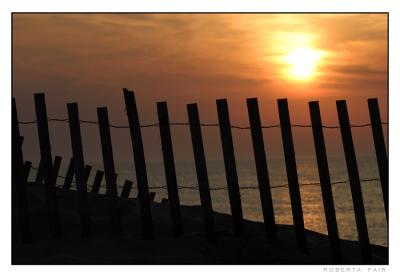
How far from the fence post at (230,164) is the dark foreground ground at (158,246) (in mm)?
217

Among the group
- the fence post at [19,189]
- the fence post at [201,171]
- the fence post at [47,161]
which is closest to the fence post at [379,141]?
the fence post at [201,171]

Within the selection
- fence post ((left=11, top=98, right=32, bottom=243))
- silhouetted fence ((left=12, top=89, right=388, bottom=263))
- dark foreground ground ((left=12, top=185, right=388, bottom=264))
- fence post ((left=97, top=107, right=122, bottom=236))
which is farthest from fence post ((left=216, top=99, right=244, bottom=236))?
fence post ((left=11, top=98, right=32, bottom=243))

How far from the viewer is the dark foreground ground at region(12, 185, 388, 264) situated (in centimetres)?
843

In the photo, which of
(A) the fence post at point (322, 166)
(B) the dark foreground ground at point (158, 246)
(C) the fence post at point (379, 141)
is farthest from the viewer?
(C) the fence post at point (379, 141)

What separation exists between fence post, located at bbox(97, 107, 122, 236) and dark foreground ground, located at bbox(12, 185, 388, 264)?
204 mm

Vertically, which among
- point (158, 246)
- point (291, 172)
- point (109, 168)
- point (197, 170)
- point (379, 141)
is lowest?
point (158, 246)

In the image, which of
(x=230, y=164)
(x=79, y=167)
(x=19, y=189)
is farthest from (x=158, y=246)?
(x=19, y=189)

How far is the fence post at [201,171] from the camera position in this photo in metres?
9.02

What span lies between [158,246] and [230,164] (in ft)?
4.38

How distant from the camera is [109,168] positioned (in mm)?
9172

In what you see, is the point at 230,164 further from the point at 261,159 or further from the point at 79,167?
the point at 79,167

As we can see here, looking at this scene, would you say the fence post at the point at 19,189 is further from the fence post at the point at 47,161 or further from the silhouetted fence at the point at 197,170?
the fence post at the point at 47,161
